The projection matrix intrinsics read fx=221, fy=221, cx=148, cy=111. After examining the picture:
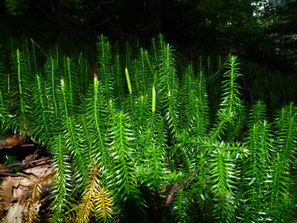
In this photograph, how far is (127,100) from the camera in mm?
1012

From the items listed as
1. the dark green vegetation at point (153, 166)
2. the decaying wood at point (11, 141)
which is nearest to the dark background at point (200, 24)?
the decaying wood at point (11, 141)

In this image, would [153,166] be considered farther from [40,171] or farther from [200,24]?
[200,24]

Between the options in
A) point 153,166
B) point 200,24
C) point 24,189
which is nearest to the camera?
point 153,166

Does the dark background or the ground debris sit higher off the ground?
the dark background

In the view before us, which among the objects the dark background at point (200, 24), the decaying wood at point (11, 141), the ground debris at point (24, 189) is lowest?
the ground debris at point (24, 189)

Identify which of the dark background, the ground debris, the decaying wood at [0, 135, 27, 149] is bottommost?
the ground debris

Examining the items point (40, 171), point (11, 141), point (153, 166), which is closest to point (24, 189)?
point (40, 171)

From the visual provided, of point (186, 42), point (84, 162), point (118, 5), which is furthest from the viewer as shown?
point (186, 42)

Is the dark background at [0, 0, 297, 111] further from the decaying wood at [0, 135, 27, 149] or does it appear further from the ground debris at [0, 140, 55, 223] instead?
the ground debris at [0, 140, 55, 223]

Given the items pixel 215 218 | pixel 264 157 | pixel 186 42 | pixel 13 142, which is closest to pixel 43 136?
pixel 13 142

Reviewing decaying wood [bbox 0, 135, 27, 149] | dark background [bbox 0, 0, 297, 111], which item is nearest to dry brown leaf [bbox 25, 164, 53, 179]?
decaying wood [bbox 0, 135, 27, 149]

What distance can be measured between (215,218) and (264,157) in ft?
0.85

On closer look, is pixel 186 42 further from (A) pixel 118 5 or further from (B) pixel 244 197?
(B) pixel 244 197

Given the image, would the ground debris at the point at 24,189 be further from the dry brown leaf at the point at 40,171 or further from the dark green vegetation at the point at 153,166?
the dark green vegetation at the point at 153,166
